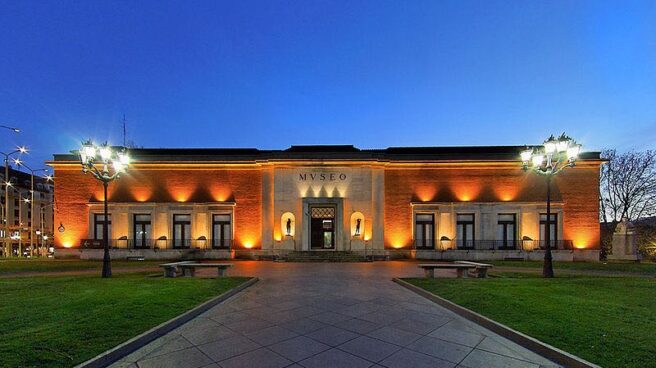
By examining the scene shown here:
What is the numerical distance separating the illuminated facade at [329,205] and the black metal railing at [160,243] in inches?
3.0

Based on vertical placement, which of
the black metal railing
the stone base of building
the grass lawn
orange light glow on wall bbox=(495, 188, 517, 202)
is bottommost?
the stone base of building

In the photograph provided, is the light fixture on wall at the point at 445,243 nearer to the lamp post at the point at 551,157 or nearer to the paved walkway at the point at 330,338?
the lamp post at the point at 551,157

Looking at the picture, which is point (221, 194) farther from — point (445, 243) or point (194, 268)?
point (445, 243)

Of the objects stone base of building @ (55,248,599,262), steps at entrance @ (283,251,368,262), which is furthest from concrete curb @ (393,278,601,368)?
stone base of building @ (55,248,599,262)

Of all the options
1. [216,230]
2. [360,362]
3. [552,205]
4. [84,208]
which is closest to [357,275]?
[360,362]

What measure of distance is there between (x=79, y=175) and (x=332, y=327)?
2662 centimetres

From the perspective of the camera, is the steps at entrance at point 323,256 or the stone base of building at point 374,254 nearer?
the steps at entrance at point 323,256

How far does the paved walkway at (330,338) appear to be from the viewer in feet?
16.5

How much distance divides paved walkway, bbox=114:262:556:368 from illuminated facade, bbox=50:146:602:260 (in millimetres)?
13948

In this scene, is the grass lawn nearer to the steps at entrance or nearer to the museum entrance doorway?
the steps at entrance

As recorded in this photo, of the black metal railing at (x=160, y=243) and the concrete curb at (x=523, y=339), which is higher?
the concrete curb at (x=523, y=339)

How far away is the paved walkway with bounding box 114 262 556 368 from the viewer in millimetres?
5020

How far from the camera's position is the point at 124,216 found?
2355 centimetres

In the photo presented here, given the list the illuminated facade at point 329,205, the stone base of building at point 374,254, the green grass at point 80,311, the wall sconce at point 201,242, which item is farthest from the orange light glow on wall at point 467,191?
the wall sconce at point 201,242
